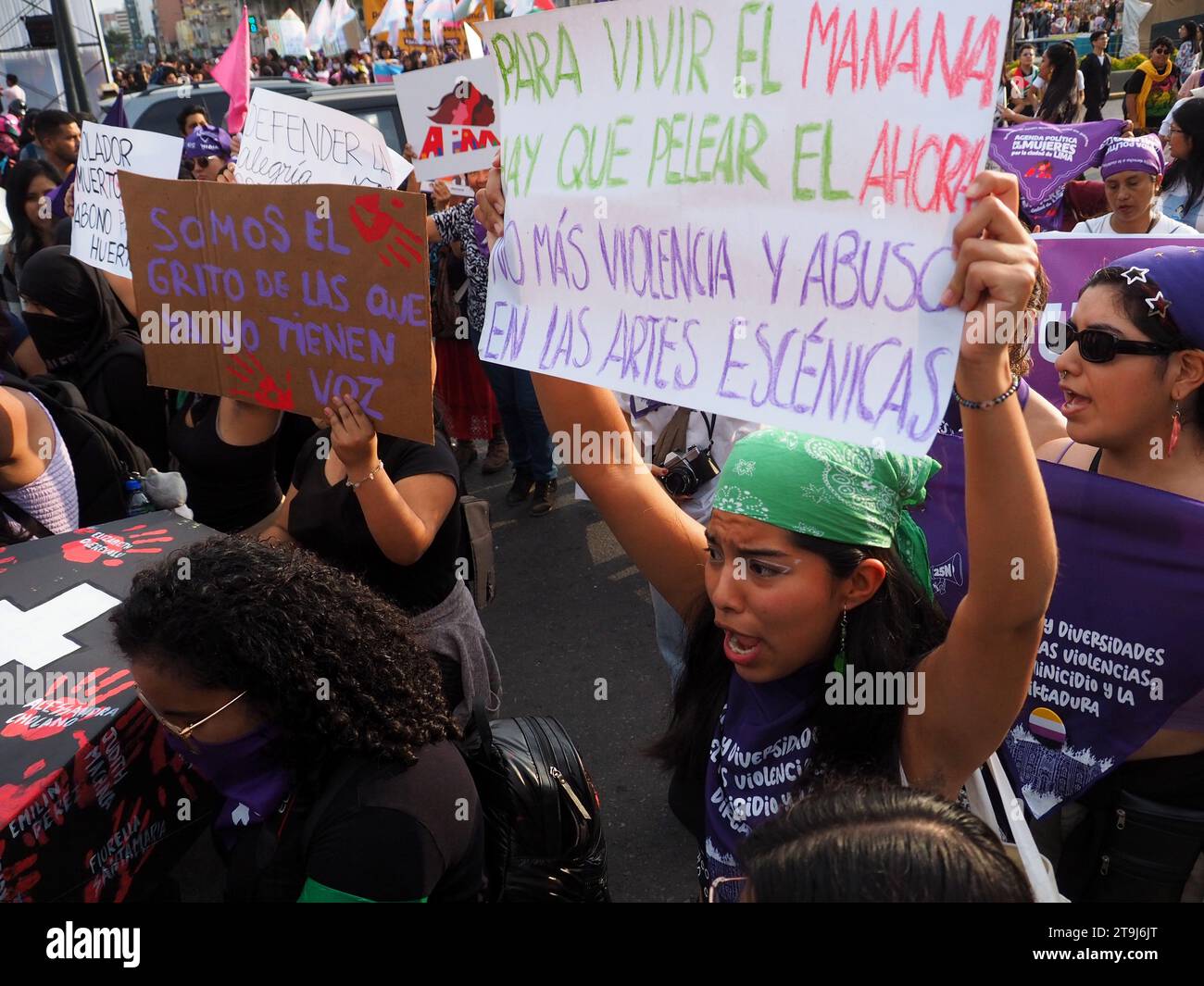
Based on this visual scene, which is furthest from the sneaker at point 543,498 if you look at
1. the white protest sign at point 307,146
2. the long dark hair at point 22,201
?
the long dark hair at point 22,201

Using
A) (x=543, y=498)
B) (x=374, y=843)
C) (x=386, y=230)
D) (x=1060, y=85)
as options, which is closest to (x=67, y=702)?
(x=374, y=843)

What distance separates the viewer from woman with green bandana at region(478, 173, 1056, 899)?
4.49 ft

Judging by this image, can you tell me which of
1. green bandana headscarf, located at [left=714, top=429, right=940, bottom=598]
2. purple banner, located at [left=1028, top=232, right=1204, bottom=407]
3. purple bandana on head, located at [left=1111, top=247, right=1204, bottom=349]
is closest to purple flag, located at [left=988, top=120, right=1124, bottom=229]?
purple banner, located at [left=1028, top=232, right=1204, bottom=407]

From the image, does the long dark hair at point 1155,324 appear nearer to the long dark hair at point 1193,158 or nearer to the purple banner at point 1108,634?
the purple banner at point 1108,634

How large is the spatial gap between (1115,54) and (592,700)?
1038 inches

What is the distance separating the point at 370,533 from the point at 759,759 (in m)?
1.22

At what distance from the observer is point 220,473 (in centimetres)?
303

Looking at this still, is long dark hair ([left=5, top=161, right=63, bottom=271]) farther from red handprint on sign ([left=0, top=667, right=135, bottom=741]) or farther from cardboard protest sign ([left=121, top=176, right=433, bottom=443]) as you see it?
red handprint on sign ([left=0, top=667, right=135, bottom=741])

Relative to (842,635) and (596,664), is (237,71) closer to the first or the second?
(596,664)

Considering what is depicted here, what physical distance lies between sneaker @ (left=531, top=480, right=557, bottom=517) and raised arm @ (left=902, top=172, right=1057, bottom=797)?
4.17 meters

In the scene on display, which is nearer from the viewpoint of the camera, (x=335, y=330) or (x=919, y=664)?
(x=919, y=664)

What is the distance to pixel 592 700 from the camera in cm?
396

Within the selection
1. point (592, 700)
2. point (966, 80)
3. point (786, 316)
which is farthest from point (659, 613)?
point (966, 80)
